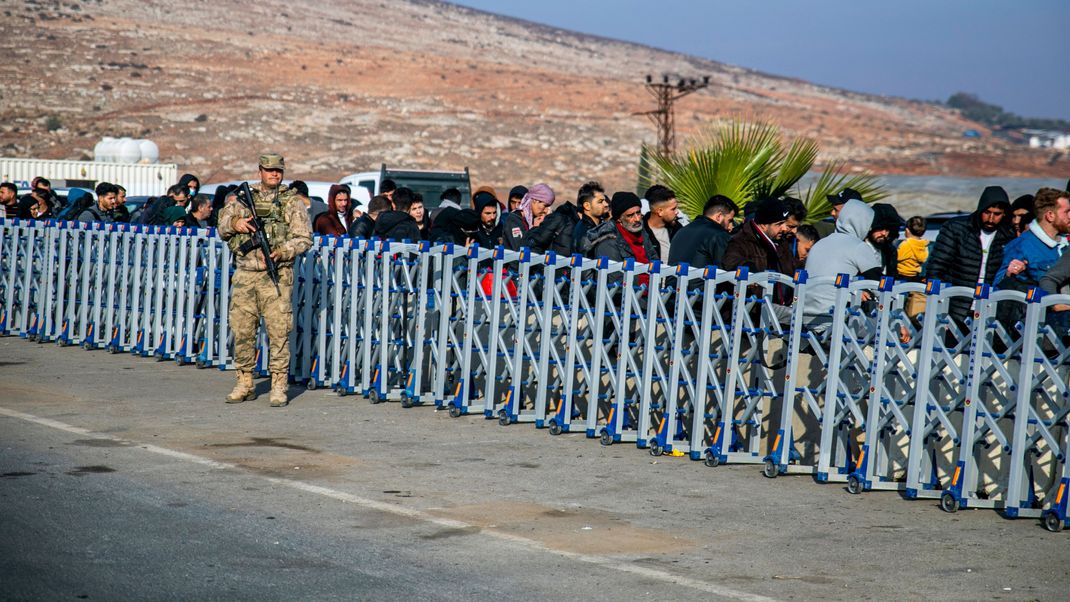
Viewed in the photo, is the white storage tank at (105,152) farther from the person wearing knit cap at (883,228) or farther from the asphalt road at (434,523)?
the person wearing knit cap at (883,228)

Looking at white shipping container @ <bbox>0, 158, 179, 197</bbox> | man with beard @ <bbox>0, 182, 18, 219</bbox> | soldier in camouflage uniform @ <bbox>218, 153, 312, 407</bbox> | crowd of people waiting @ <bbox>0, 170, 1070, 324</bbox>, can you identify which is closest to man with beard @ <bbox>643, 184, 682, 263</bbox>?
crowd of people waiting @ <bbox>0, 170, 1070, 324</bbox>

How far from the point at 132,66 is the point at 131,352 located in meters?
77.9

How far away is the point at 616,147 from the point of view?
8675 cm

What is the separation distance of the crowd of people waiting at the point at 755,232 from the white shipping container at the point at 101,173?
2933 centimetres

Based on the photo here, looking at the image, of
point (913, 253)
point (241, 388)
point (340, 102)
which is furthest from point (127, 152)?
point (340, 102)

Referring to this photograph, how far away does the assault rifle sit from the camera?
11.2 m

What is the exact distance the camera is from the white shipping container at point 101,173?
144 feet

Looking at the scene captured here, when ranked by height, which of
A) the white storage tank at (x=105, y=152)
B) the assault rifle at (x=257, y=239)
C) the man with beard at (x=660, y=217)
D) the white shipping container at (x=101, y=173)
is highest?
the white storage tank at (x=105, y=152)

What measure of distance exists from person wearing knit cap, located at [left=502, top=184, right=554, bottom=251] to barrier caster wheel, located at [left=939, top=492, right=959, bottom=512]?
5782mm

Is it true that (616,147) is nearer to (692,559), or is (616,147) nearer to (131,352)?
(131,352)

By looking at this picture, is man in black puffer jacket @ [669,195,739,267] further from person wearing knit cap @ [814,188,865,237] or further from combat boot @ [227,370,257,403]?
combat boot @ [227,370,257,403]

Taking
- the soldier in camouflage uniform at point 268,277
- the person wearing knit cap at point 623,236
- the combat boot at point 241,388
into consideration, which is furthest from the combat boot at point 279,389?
the person wearing knit cap at point 623,236

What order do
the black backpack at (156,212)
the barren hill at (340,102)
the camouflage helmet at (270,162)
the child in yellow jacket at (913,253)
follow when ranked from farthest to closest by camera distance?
the barren hill at (340,102) < the black backpack at (156,212) < the child in yellow jacket at (913,253) < the camouflage helmet at (270,162)

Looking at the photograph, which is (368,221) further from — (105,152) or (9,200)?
(105,152)
